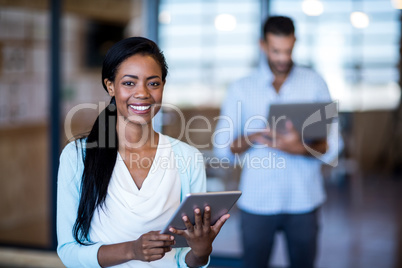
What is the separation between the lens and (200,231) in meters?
1.51

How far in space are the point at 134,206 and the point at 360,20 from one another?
7116mm

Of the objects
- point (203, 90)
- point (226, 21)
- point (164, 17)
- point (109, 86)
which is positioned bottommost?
point (109, 86)

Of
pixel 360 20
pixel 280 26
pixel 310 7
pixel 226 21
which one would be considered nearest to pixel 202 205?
pixel 280 26

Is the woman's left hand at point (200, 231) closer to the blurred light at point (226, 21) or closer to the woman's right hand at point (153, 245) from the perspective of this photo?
the woman's right hand at point (153, 245)

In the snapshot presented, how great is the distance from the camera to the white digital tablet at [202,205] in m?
1.42

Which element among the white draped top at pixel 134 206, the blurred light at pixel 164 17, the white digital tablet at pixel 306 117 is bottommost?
the white draped top at pixel 134 206

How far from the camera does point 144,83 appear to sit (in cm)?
166

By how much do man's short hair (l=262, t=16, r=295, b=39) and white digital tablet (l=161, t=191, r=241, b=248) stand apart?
1181 mm

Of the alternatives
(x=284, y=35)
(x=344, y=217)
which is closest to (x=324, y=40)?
(x=344, y=217)

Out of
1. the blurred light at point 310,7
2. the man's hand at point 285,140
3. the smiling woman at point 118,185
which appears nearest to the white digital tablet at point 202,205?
the smiling woman at point 118,185

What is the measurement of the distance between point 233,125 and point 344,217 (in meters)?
3.57

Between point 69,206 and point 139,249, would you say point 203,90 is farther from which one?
point 139,249

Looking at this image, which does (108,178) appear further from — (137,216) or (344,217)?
(344,217)

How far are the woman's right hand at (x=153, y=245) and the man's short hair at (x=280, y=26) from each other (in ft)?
4.26
